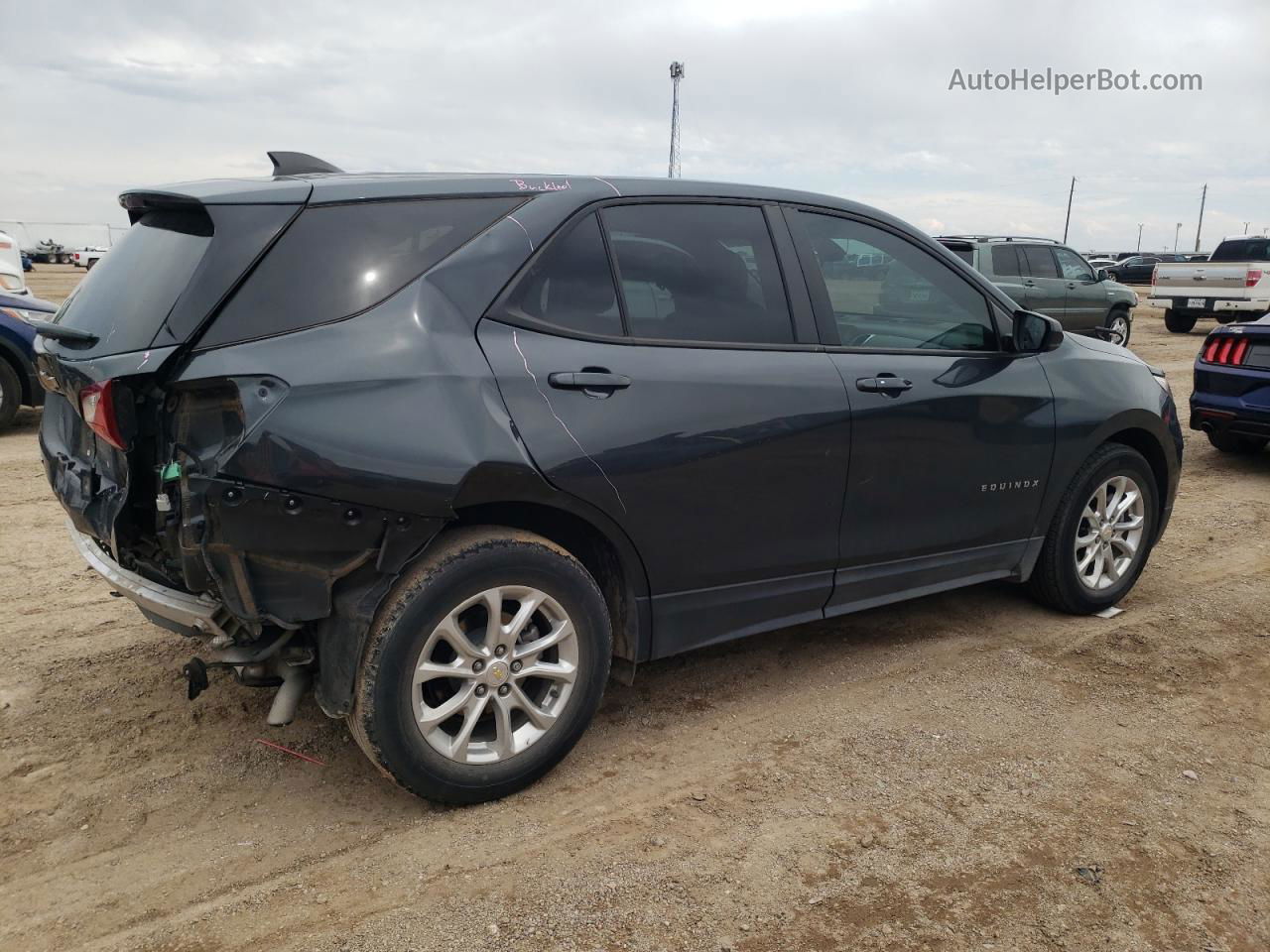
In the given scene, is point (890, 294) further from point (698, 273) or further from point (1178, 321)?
point (1178, 321)

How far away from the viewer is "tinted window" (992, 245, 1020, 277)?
14.4 metres

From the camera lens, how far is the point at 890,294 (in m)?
3.81

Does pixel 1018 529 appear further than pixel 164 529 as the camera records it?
Yes

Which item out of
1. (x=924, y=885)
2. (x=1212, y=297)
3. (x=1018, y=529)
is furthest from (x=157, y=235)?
(x=1212, y=297)

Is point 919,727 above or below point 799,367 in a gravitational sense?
below

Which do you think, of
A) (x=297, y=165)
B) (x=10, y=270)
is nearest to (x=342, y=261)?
(x=297, y=165)

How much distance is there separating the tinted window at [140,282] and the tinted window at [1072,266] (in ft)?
49.0

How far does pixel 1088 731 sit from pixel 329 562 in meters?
2.66

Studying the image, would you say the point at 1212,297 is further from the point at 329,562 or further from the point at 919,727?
the point at 329,562

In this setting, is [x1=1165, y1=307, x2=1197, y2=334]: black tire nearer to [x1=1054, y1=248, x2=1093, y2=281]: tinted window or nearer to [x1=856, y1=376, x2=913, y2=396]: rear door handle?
[x1=1054, y1=248, x2=1093, y2=281]: tinted window

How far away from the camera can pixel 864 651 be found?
413 cm

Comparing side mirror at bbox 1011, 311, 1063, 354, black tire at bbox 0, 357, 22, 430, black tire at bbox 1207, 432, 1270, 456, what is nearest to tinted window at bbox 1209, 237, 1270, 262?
black tire at bbox 1207, 432, 1270, 456

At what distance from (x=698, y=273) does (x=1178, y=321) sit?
20.3 m

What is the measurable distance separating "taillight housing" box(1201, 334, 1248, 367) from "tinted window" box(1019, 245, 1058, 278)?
7628 millimetres
